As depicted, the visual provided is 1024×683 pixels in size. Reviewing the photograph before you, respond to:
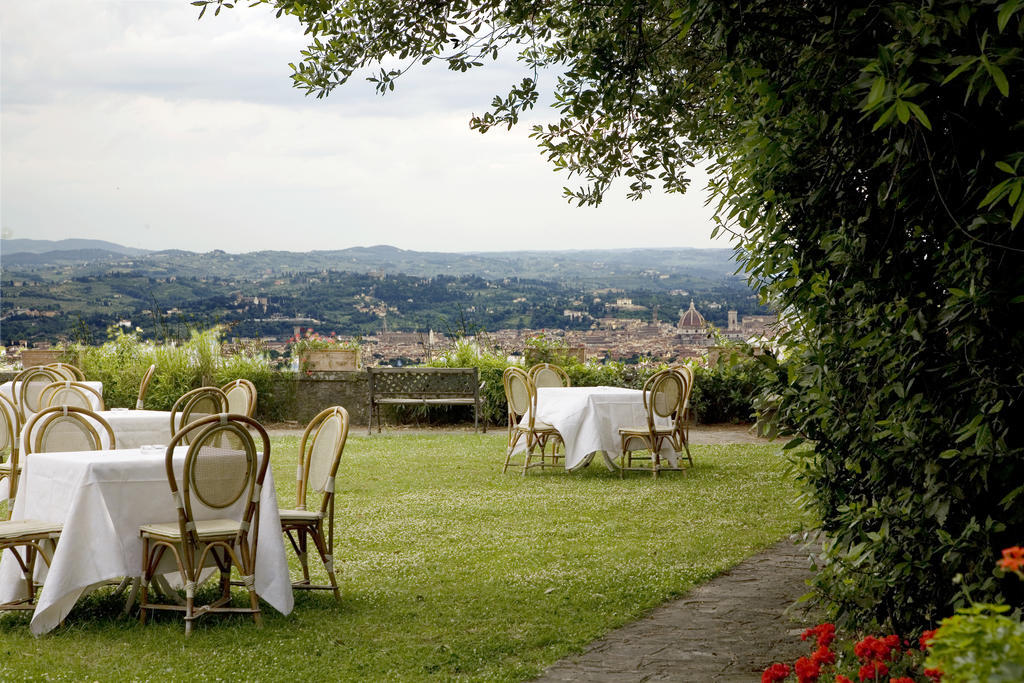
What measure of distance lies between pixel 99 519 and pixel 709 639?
10.4 ft

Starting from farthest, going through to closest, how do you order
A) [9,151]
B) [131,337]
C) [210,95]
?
[9,151] → [210,95] → [131,337]

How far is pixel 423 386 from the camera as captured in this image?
1598 cm

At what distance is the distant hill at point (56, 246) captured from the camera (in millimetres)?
31977

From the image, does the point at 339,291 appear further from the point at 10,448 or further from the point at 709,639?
the point at 709,639

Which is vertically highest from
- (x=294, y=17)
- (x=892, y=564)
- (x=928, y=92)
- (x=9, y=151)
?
(x=9, y=151)

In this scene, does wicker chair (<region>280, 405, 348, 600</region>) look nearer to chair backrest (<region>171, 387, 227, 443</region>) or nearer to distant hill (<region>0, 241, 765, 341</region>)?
chair backrest (<region>171, 387, 227, 443</region>)

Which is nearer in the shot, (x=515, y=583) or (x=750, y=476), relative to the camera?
(x=515, y=583)

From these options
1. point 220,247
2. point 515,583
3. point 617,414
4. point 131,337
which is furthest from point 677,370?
point 220,247

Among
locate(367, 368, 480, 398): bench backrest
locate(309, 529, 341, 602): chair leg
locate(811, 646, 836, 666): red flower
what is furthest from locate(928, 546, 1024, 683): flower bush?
locate(367, 368, 480, 398): bench backrest

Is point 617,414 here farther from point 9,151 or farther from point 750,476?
point 9,151

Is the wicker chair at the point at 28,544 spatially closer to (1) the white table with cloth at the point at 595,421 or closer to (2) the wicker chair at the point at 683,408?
(1) the white table with cloth at the point at 595,421

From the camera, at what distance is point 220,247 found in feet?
109

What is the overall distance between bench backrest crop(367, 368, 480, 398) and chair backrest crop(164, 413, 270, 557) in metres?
10.5

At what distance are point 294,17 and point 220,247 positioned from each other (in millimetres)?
29233
